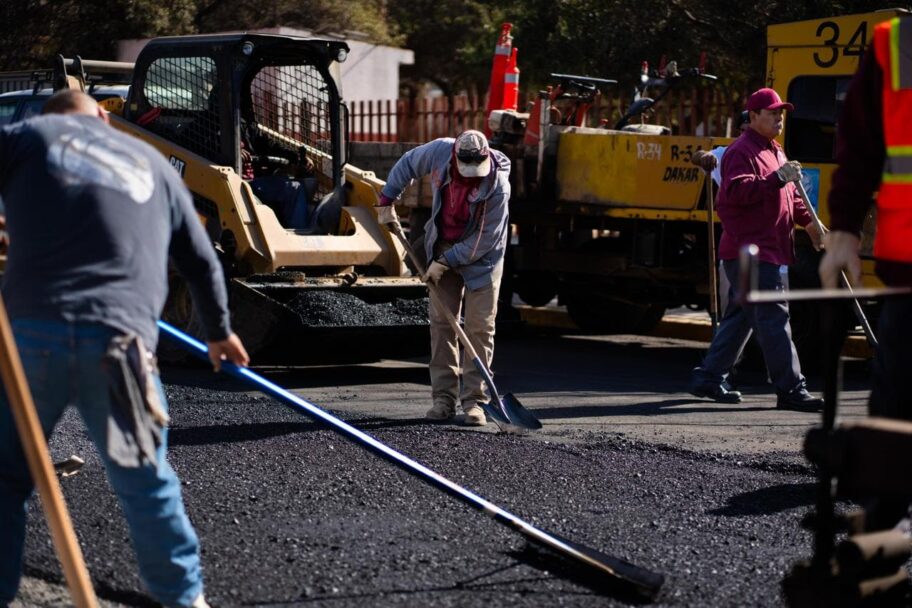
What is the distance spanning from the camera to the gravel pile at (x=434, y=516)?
5.05m

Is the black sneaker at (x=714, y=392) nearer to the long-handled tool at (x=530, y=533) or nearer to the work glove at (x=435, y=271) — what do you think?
the work glove at (x=435, y=271)

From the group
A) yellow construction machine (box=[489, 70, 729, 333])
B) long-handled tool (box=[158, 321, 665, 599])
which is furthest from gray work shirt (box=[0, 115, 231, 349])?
yellow construction machine (box=[489, 70, 729, 333])

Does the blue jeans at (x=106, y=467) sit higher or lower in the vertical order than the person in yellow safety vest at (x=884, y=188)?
lower

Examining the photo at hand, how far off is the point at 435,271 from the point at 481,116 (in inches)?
364

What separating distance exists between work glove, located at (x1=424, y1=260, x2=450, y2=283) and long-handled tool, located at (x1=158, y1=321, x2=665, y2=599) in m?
3.50

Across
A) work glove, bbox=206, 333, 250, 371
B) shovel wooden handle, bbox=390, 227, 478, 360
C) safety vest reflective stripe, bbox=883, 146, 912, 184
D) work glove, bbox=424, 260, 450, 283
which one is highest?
safety vest reflective stripe, bbox=883, 146, 912, 184

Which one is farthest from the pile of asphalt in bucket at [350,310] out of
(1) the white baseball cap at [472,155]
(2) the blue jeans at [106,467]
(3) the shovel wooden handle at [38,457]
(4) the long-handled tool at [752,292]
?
(4) the long-handled tool at [752,292]

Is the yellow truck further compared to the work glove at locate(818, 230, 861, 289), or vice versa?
the yellow truck

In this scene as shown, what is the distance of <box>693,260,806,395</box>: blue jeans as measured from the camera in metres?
8.80

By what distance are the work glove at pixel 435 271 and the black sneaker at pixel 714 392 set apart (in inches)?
77.2

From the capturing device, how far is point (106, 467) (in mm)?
4258

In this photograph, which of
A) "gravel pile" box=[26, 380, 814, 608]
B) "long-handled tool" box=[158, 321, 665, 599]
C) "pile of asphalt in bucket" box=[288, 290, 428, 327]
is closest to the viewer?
"long-handled tool" box=[158, 321, 665, 599]

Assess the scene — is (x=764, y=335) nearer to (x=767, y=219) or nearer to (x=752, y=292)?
(x=767, y=219)

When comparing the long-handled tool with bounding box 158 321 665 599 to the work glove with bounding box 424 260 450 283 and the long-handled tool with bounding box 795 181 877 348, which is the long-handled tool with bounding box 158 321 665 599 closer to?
the work glove with bounding box 424 260 450 283
